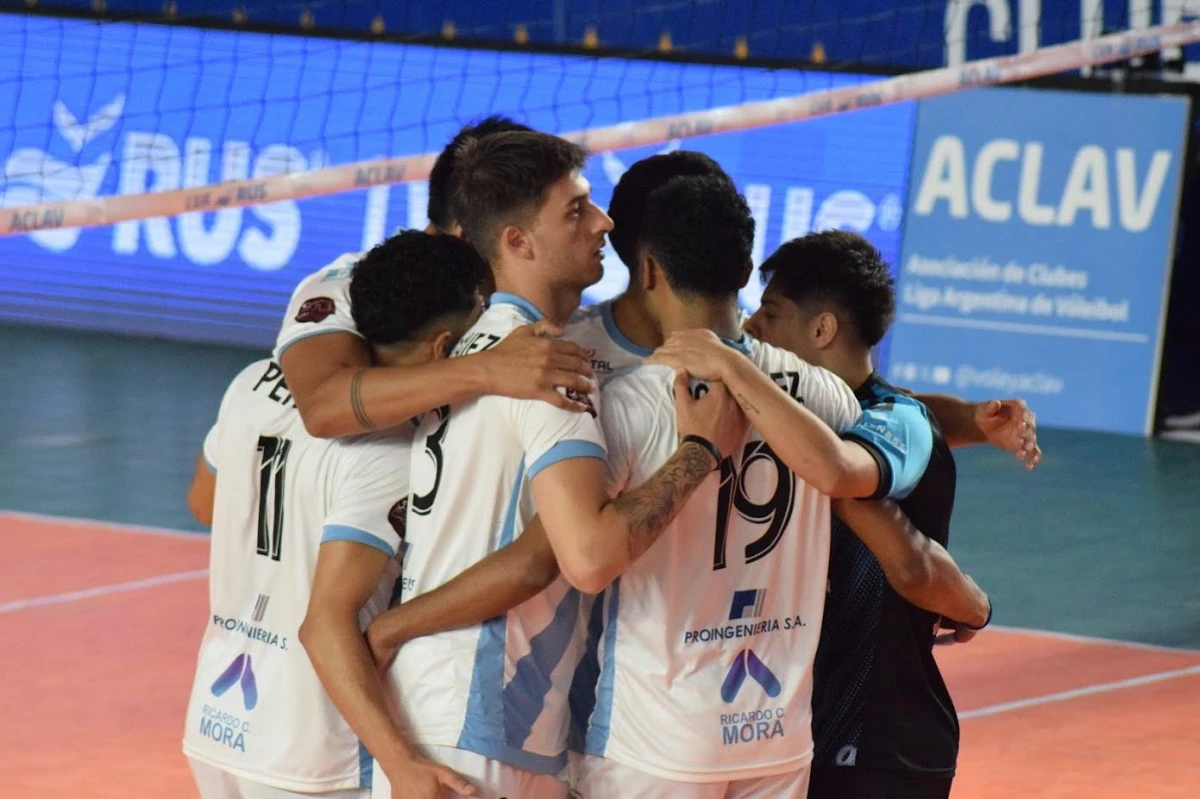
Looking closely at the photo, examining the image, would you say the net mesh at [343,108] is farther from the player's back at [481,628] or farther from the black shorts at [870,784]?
the player's back at [481,628]

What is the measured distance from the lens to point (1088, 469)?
12.8 m

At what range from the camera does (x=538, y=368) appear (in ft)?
11.8

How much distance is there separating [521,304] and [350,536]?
0.60 metres

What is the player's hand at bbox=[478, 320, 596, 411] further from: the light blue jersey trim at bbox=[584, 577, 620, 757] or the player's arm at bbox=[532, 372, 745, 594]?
the light blue jersey trim at bbox=[584, 577, 620, 757]

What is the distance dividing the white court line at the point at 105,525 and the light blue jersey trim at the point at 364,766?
20.6ft

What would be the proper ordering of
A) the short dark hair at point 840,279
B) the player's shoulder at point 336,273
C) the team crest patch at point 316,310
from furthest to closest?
the player's shoulder at point 336,273 < the team crest patch at point 316,310 < the short dark hair at point 840,279

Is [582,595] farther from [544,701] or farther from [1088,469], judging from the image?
[1088,469]

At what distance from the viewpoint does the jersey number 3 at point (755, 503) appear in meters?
3.81

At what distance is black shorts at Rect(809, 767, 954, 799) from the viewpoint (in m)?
4.23

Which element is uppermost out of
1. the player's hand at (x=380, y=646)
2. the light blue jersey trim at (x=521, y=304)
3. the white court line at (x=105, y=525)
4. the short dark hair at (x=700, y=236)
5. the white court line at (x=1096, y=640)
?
the short dark hair at (x=700, y=236)

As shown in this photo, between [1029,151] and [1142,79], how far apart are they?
958 mm

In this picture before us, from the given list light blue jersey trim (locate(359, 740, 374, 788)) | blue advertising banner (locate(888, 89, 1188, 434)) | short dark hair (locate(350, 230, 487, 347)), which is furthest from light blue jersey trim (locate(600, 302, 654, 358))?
blue advertising banner (locate(888, 89, 1188, 434))

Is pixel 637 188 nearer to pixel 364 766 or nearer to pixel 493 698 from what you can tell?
pixel 493 698

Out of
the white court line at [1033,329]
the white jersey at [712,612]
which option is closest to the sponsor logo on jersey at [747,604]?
the white jersey at [712,612]
